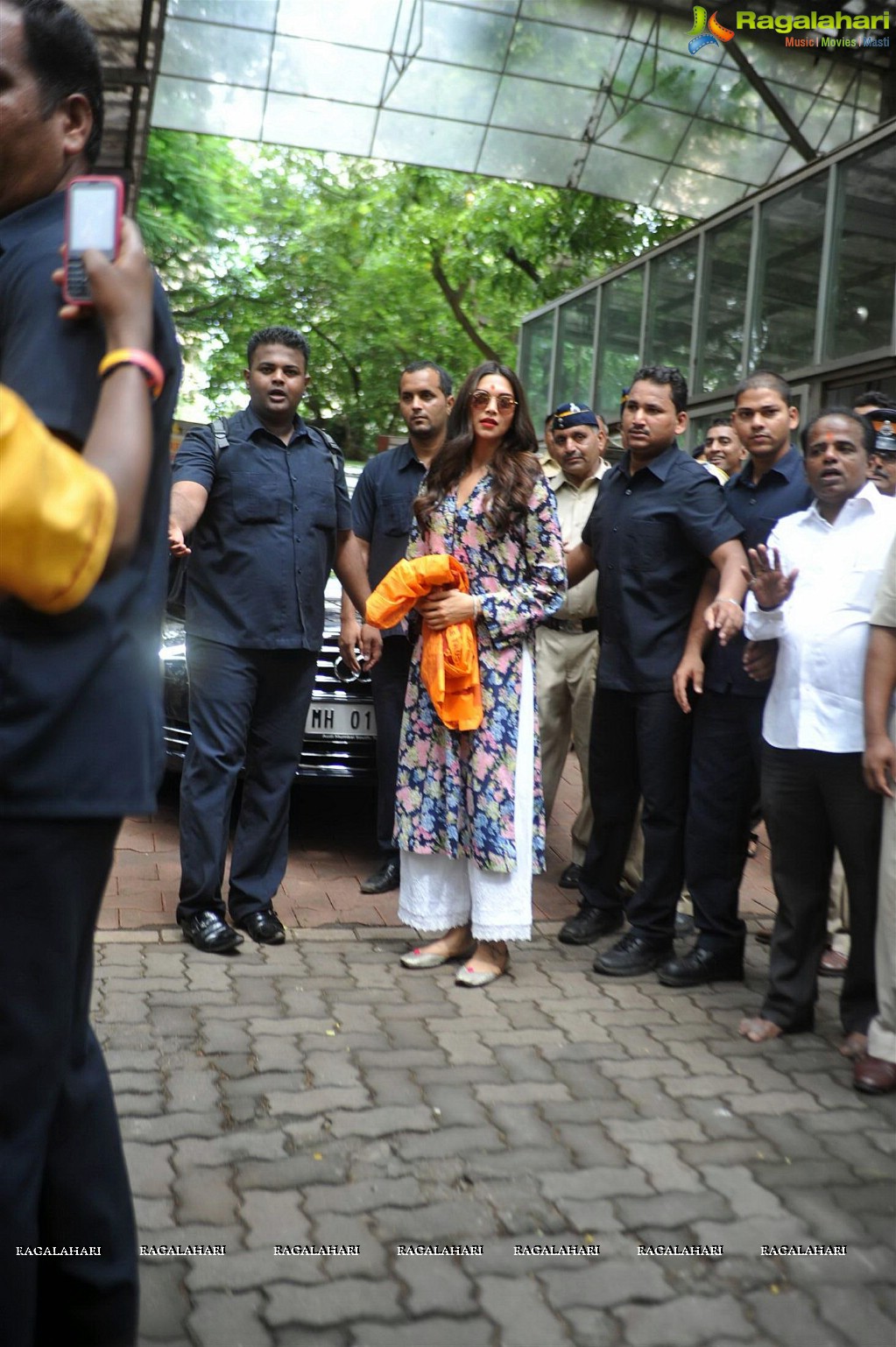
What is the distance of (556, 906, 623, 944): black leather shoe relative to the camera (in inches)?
203

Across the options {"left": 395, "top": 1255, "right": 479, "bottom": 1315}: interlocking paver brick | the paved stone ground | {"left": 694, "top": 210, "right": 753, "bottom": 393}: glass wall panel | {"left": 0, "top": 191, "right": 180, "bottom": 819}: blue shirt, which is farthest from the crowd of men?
{"left": 694, "top": 210, "right": 753, "bottom": 393}: glass wall panel

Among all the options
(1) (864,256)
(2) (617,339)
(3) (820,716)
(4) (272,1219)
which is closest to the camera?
(4) (272,1219)

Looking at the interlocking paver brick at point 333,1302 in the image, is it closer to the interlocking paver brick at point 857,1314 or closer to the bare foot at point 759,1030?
the interlocking paver brick at point 857,1314

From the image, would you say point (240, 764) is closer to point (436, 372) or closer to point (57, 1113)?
point (436, 372)

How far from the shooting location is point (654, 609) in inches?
190

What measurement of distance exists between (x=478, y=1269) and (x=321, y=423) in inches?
1176

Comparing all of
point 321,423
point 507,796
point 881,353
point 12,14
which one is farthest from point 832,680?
point 321,423

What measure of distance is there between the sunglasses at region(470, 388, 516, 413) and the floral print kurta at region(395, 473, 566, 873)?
9.5 inches

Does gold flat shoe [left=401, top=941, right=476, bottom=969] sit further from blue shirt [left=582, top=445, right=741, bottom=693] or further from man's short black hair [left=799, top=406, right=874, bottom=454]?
man's short black hair [left=799, top=406, right=874, bottom=454]

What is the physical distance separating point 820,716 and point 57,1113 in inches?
108

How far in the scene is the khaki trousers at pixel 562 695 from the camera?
20.5 feet

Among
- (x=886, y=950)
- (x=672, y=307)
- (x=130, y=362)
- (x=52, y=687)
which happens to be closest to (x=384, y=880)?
(x=886, y=950)

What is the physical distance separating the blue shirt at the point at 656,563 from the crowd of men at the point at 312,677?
0.01 m

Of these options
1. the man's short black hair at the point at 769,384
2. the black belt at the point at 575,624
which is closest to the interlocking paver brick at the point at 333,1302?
the man's short black hair at the point at 769,384
